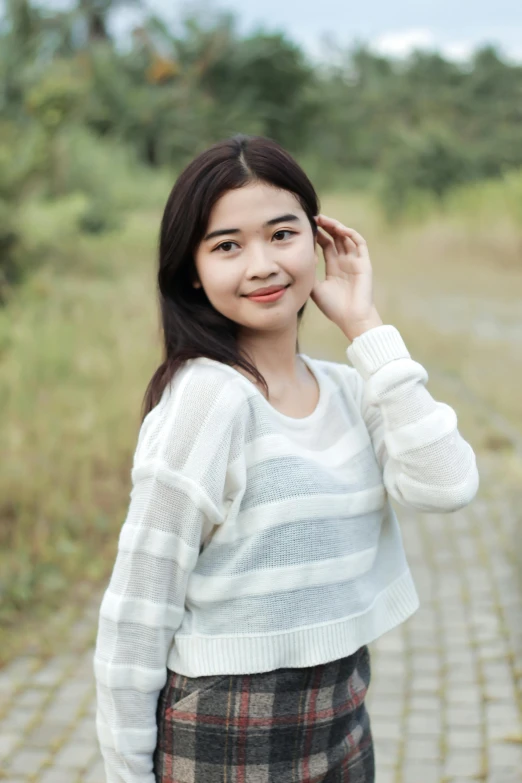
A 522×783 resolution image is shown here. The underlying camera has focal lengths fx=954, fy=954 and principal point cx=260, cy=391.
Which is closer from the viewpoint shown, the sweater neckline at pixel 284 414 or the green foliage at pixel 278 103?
the sweater neckline at pixel 284 414

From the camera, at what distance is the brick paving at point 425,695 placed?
10.6 ft

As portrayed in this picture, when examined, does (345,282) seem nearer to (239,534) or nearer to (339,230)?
(339,230)

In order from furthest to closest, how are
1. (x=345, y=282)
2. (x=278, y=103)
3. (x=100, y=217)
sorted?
(x=278, y=103) → (x=100, y=217) → (x=345, y=282)

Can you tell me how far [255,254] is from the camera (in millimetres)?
1681

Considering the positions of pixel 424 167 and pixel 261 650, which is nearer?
pixel 261 650

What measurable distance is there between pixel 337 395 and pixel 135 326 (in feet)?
21.9

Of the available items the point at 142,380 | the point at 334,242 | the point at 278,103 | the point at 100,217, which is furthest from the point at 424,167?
the point at 334,242

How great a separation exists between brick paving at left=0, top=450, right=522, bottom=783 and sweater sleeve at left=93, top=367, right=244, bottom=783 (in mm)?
1748

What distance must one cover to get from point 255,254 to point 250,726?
0.81 m

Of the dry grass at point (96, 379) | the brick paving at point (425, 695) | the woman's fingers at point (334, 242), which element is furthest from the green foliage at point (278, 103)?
the woman's fingers at point (334, 242)

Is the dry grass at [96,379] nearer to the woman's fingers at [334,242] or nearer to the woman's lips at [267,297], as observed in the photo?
the woman's fingers at [334,242]

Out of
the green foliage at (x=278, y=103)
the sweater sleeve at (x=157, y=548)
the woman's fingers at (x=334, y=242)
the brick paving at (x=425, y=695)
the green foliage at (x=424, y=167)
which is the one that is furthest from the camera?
the green foliage at (x=278, y=103)

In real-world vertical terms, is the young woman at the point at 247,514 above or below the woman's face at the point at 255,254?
below

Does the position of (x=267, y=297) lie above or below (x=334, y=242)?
below
